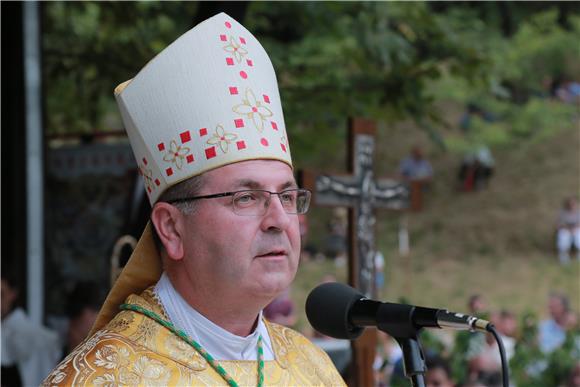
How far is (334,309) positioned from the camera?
8.48 ft

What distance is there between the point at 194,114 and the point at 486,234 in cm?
2222

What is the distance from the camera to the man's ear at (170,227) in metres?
2.70

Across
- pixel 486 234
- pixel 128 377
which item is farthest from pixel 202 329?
pixel 486 234

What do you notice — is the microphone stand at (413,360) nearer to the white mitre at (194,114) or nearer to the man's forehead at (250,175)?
the man's forehead at (250,175)

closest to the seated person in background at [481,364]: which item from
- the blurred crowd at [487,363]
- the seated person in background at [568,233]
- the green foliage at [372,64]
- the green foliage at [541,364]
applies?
the blurred crowd at [487,363]

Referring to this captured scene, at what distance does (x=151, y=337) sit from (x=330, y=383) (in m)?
0.58

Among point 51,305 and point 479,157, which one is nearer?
point 51,305

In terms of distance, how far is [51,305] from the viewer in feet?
23.4

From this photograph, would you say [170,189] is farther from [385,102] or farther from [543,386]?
[543,386]

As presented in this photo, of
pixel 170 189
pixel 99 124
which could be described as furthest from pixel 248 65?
pixel 99 124

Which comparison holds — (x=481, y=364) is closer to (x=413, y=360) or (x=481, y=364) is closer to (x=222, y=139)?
(x=222, y=139)

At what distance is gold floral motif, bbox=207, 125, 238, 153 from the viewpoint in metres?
2.73

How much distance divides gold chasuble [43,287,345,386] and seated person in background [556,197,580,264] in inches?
794

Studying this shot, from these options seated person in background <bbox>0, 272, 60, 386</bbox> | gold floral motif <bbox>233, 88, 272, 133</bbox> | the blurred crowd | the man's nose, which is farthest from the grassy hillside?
the man's nose
